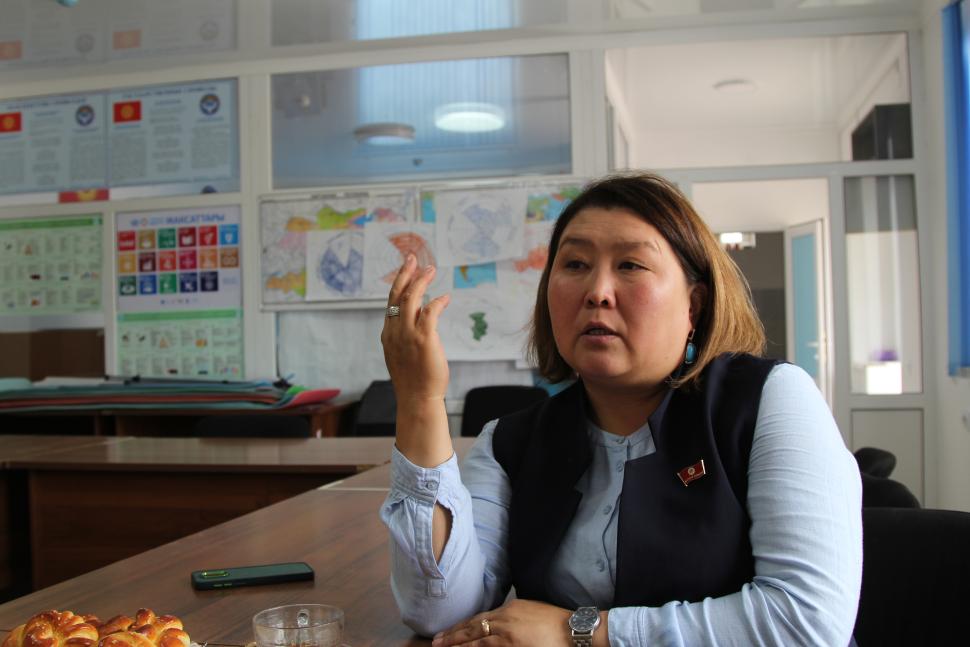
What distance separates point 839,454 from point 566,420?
1.24ft

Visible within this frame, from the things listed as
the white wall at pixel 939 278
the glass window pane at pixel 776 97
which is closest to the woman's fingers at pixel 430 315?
the white wall at pixel 939 278

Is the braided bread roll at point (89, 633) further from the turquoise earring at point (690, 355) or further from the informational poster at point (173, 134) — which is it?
the informational poster at point (173, 134)

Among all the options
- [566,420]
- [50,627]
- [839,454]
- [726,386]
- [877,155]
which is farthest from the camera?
[877,155]

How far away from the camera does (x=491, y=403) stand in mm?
4273

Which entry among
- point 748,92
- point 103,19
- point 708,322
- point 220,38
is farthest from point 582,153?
point 708,322

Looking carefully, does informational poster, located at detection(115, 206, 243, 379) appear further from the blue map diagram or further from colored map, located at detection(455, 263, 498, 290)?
colored map, located at detection(455, 263, 498, 290)

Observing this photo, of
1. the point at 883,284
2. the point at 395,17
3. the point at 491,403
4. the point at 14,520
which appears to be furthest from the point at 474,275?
the point at 14,520

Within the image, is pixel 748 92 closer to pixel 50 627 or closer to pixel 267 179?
pixel 267 179

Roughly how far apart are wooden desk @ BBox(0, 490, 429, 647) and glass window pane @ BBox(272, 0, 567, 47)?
3.68 metres

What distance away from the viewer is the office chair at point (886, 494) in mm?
1642

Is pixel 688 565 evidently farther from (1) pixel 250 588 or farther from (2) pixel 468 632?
(1) pixel 250 588

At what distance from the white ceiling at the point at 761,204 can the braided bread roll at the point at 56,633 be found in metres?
5.02

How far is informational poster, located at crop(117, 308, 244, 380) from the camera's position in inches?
205

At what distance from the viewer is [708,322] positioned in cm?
121
